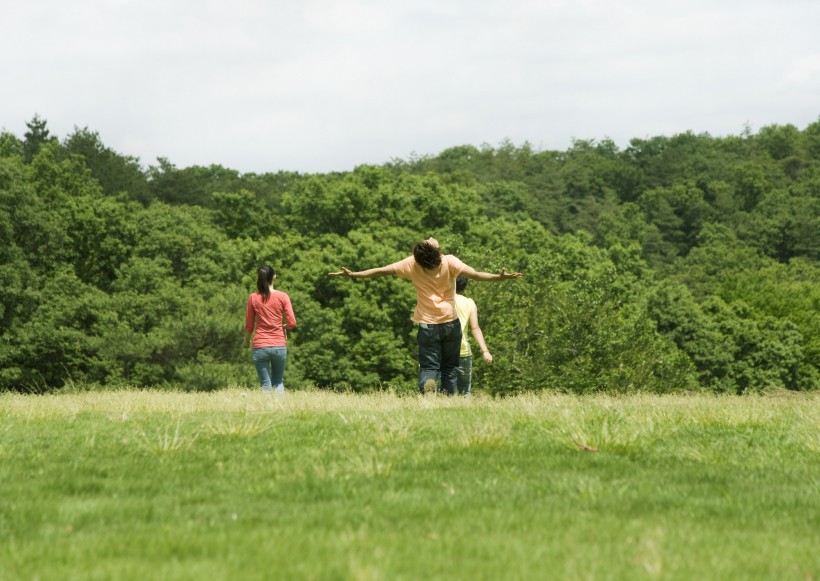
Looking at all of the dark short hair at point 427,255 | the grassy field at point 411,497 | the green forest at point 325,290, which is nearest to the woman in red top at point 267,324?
the dark short hair at point 427,255

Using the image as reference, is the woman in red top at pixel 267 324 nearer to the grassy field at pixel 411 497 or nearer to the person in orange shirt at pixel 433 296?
the person in orange shirt at pixel 433 296

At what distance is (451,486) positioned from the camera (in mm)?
5219

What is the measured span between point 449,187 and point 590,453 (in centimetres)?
5534

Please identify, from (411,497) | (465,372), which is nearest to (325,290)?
(465,372)

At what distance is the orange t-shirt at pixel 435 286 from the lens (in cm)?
1107

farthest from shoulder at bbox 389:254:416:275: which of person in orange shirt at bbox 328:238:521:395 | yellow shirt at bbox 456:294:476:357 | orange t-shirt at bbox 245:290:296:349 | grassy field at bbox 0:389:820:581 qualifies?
orange t-shirt at bbox 245:290:296:349

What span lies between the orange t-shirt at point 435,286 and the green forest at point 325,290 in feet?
39.7

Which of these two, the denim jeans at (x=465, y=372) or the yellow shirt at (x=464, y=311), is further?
the denim jeans at (x=465, y=372)

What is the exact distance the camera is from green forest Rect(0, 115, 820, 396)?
140 ft

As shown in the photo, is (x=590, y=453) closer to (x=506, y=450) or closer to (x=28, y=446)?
(x=506, y=450)

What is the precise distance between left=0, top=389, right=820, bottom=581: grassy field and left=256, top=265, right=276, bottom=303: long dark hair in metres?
5.21

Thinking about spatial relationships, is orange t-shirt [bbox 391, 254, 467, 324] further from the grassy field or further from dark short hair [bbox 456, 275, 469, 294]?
the grassy field

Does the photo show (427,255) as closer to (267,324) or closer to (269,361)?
(267,324)

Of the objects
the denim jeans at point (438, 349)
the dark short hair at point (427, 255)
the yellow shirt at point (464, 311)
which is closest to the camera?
the dark short hair at point (427, 255)
